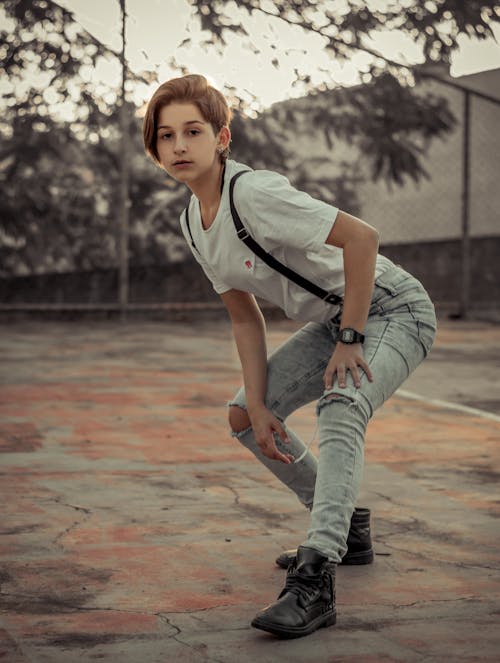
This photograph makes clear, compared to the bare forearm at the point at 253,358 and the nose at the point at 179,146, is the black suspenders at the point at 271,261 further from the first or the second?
the bare forearm at the point at 253,358

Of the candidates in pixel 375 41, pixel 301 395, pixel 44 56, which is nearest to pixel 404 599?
pixel 301 395

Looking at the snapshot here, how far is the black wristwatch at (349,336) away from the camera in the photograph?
3377 mm

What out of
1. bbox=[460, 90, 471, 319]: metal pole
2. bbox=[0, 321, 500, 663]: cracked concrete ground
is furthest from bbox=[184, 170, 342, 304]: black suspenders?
bbox=[460, 90, 471, 319]: metal pole

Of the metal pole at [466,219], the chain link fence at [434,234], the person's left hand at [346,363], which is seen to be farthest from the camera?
the metal pole at [466,219]

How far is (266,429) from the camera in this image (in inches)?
142

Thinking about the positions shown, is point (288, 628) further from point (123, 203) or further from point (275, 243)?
point (123, 203)

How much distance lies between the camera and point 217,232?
11.4 feet

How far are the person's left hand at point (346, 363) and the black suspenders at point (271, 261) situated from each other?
0.19 m

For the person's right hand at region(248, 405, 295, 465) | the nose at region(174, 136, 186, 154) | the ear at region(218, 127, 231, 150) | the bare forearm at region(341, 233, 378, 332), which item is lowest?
the person's right hand at region(248, 405, 295, 465)

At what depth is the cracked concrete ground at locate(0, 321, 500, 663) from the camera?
2996mm

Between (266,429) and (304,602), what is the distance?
647 millimetres

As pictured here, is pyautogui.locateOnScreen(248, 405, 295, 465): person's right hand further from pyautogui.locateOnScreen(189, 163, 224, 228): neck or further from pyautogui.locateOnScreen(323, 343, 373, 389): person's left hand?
pyautogui.locateOnScreen(189, 163, 224, 228): neck

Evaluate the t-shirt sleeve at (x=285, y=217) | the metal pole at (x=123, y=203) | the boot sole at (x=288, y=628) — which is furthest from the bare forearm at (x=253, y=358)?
the metal pole at (x=123, y=203)

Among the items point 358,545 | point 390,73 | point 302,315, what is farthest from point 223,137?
point 390,73
